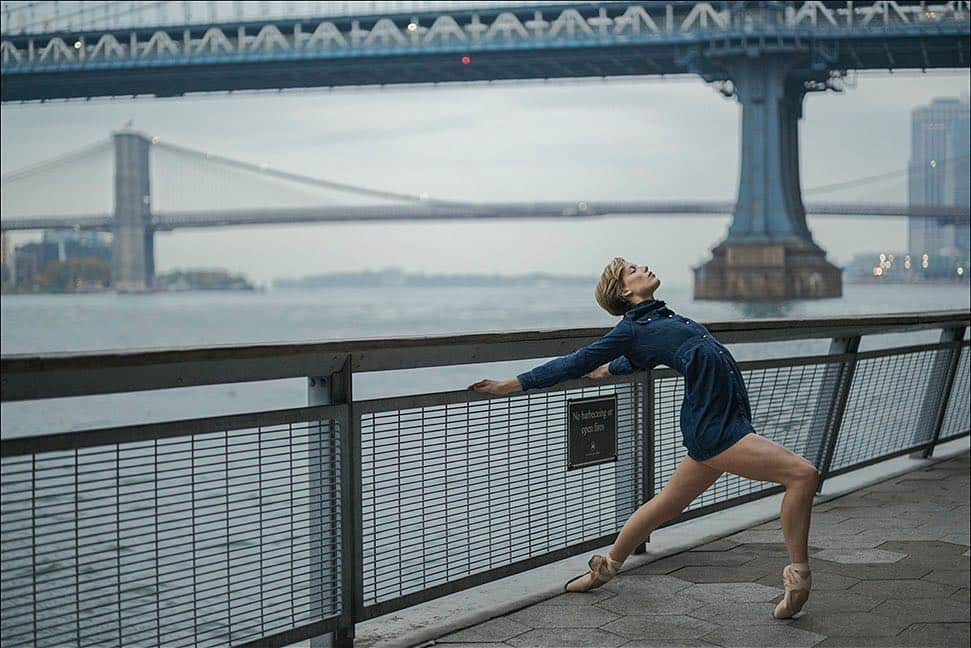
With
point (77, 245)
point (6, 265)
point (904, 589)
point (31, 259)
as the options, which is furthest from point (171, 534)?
point (6, 265)

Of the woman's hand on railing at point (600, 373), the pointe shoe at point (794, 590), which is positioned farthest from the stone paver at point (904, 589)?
the woman's hand on railing at point (600, 373)

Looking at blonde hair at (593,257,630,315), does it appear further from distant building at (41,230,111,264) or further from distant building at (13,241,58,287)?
distant building at (13,241,58,287)

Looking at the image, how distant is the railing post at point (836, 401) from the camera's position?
6043mm

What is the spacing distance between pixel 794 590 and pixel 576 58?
50.9m

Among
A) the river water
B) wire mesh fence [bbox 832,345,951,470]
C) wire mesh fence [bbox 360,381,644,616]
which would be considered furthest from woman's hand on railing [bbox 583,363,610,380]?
the river water

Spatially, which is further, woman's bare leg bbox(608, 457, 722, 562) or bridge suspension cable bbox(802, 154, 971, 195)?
bridge suspension cable bbox(802, 154, 971, 195)

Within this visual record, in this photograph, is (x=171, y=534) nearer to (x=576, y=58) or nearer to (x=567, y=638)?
(x=567, y=638)

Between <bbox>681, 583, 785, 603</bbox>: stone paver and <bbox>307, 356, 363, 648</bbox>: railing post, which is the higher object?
<bbox>307, 356, 363, 648</bbox>: railing post

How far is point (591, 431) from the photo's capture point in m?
4.45

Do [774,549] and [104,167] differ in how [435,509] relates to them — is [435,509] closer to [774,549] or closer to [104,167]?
[774,549]

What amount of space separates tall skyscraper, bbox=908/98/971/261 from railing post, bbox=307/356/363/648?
122 feet

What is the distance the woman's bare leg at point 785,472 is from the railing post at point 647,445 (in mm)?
905

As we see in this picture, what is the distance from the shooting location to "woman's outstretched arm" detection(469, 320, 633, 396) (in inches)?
148

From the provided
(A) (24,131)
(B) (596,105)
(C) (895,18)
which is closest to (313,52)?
(C) (895,18)
